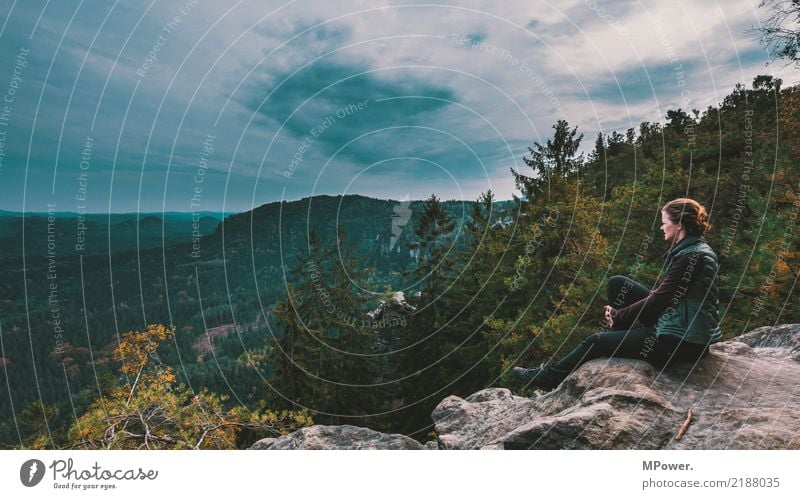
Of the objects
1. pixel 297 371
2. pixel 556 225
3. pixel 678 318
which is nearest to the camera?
pixel 678 318

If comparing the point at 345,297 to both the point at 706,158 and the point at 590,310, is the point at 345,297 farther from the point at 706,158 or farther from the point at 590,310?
the point at 706,158

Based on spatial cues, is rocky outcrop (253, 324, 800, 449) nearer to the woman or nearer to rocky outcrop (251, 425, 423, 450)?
the woman

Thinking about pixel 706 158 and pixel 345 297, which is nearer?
pixel 706 158

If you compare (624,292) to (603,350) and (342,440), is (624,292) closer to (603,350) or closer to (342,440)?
(603,350)

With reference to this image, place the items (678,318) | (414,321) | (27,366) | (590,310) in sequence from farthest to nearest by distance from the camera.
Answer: (27,366), (414,321), (590,310), (678,318)

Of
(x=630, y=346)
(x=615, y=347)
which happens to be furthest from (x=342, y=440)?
(x=630, y=346)

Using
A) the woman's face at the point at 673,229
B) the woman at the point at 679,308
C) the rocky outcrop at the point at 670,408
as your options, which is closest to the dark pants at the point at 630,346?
the woman at the point at 679,308

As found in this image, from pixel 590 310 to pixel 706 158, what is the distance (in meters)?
13.7

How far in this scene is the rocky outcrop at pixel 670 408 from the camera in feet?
12.6

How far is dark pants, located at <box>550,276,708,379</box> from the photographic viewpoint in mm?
4359

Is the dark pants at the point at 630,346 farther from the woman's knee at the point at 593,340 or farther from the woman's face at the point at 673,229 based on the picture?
the woman's face at the point at 673,229

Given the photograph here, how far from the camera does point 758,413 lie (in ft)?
12.7
